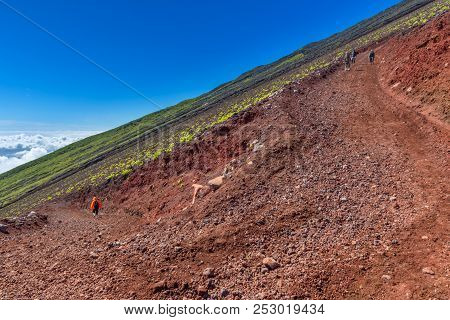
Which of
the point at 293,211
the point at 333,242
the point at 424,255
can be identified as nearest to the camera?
the point at 424,255

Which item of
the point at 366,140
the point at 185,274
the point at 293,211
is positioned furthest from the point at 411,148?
the point at 185,274

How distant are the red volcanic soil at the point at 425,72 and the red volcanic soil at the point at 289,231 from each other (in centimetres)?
56

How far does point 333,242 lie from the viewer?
281 inches

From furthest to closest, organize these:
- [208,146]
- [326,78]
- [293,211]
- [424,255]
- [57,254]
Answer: [326,78] → [208,146] → [57,254] → [293,211] → [424,255]

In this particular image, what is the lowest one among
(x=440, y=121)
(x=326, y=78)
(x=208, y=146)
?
(x=440, y=121)

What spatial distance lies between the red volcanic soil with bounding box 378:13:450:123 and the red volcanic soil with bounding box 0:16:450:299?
562 millimetres

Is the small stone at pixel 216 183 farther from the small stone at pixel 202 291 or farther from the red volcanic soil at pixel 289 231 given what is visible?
the small stone at pixel 202 291

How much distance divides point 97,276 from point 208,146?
1182 centimetres

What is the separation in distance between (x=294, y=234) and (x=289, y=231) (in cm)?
19

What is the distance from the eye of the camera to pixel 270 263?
6.76 meters

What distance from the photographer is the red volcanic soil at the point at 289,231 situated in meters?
6.14

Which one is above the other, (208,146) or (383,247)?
(208,146)

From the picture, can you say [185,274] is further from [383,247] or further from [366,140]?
[366,140]

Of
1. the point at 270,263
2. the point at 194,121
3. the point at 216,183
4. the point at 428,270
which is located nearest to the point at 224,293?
the point at 270,263
